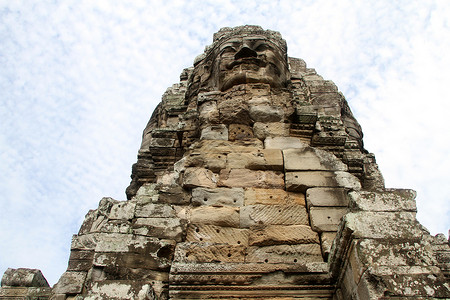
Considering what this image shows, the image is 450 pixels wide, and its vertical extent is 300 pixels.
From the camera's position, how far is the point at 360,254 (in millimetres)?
3186

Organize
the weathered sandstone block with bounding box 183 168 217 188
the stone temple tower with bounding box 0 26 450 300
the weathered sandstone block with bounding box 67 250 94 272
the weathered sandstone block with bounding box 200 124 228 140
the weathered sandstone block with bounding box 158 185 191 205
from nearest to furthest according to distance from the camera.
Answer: the stone temple tower with bounding box 0 26 450 300, the weathered sandstone block with bounding box 158 185 191 205, the weathered sandstone block with bounding box 183 168 217 188, the weathered sandstone block with bounding box 200 124 228 140, the weathered sandstone block with bounding box 67 250 94 272

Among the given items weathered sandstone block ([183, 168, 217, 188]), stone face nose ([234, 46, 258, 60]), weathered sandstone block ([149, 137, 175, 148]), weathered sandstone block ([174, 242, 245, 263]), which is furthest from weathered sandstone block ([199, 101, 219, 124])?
weathered sandstone block ([174, 242, 245, 263])

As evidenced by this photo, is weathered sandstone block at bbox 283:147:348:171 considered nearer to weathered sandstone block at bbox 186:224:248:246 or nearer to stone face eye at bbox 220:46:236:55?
weathered sandstone block at bbox 186:224:248:246

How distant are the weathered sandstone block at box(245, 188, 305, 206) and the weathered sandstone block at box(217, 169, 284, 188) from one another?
0.09 m

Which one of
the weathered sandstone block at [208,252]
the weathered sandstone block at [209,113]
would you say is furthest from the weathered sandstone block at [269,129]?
the weathered sandstone block at [208,252]

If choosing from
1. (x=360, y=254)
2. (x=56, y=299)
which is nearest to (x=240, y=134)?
(x=360, y=254)

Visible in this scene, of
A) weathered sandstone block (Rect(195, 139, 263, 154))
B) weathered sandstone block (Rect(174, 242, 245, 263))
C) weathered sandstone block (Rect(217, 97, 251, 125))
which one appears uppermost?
weathered sandstone block (Rect(217, 97, 251, 125))

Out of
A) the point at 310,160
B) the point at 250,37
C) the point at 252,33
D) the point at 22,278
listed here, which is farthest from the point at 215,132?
the point at 22,278

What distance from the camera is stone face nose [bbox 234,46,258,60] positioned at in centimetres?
674

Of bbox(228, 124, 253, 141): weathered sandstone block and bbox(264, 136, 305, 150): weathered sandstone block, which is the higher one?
bbox(228, 124, 253, 141): weathered sandstone block

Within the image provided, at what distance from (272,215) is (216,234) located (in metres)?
0.63

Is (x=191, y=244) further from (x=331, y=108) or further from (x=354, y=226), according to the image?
(x=331, y=108)

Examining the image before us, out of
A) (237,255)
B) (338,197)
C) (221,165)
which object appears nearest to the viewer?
(237,255)

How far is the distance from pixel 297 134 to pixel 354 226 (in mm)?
2456
